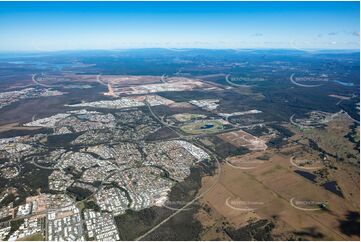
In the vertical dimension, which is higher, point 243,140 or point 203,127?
point 243,140

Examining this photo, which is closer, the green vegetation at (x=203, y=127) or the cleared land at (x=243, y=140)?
the cleared land at (x=243, y=140)

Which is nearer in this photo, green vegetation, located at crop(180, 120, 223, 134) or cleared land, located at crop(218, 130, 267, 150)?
cleared land, located at crop(218, 130, 267, 150)

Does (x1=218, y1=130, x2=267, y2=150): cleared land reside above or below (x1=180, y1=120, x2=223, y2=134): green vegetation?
above

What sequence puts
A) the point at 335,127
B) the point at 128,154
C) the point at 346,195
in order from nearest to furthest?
the point at 346,195
the point at 128,154
the point at 335,127

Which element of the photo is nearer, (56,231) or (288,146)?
(56,231)

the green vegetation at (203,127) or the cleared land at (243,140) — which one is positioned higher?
the cleared land at (243,140)

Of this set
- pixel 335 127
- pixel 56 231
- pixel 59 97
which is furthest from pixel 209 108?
pixel 56 231

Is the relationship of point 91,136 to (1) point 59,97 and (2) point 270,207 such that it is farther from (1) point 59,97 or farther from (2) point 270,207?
(1) point 59,97

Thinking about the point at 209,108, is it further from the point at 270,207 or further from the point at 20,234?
the point at 20,234

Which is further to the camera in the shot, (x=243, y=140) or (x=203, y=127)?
(x=203, y=127)

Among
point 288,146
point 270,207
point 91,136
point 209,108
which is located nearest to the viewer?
point 270,207
